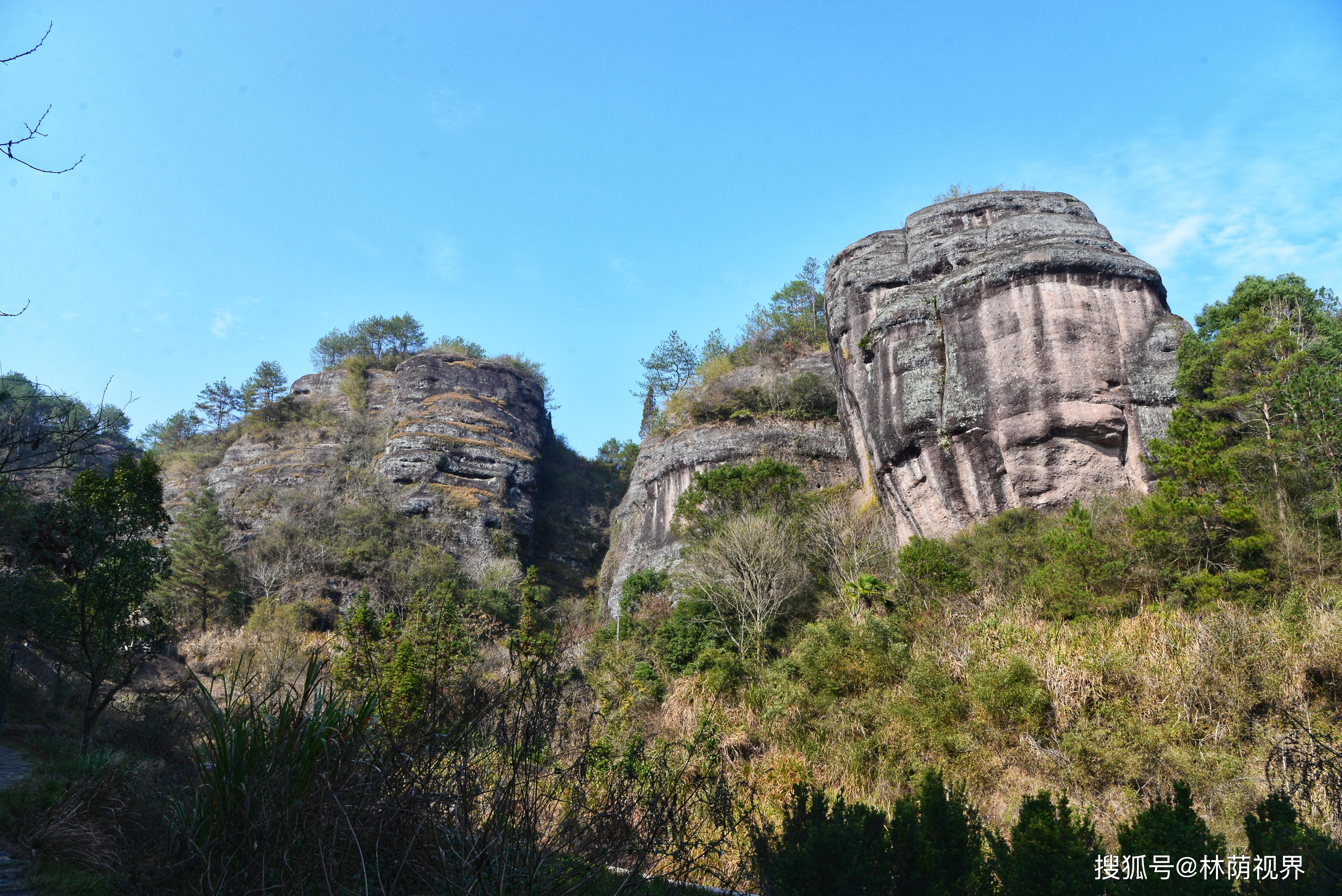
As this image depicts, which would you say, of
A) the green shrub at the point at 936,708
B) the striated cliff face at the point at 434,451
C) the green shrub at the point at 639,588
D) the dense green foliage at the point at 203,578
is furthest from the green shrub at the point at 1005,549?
the dense green foliage at the point at 203,578

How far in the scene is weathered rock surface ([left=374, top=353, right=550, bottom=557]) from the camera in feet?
120

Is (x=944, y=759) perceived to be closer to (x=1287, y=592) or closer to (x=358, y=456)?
(x=1287, y=592)

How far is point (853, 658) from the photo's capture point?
46.8 ft

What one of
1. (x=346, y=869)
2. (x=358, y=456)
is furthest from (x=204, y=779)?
(x=358, y=456)

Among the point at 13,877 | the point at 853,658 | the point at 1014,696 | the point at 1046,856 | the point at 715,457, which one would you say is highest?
the point at 715,457

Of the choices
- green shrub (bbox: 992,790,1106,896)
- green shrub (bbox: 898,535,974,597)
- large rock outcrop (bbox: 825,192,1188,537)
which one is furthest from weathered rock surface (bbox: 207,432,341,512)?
green shrub (bbox: 992,790,1106,896)

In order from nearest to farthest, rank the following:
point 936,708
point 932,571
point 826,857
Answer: point 826,857
point 936,708
point 932,571

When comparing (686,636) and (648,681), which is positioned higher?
(686,636)

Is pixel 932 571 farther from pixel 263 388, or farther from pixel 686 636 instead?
pixel 263 388

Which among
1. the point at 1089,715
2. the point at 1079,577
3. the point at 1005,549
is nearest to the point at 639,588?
A: the point at 1005,549

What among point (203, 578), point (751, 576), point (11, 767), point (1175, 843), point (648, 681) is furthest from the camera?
point (203, 578)

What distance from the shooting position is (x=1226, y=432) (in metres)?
14.7

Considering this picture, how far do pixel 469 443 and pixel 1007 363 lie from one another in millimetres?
27958

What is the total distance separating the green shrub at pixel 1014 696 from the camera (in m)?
11.4
